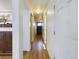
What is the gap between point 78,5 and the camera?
138 centimetres

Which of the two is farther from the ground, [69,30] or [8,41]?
[69,30]

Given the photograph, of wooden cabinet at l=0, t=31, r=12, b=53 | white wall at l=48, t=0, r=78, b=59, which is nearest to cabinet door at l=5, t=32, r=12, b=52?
wooden cabinet at l=0, t=31, r=12, b=53

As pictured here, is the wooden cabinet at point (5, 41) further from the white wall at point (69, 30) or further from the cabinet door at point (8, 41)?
the white wall at point (69, 30)

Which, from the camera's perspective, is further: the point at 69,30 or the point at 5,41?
the point at 5,41

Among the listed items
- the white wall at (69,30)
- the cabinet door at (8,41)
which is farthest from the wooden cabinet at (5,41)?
the white wall at (69,30)

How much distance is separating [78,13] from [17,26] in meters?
1.97

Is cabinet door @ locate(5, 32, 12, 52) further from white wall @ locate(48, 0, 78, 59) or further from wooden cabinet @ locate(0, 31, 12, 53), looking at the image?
white wall @ locate(48, 0, 78, 59)

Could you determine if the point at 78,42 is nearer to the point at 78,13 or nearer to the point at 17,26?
the point at 78,13

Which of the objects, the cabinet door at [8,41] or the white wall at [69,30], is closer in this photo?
the white wall at [69,30]

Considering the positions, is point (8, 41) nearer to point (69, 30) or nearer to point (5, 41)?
point (5, 41)

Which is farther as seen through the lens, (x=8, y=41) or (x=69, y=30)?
(x=8, y=41)

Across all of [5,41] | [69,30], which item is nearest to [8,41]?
[5,41]

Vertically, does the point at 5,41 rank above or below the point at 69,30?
below

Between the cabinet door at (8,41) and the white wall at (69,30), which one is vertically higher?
the white wall at (69,30)
